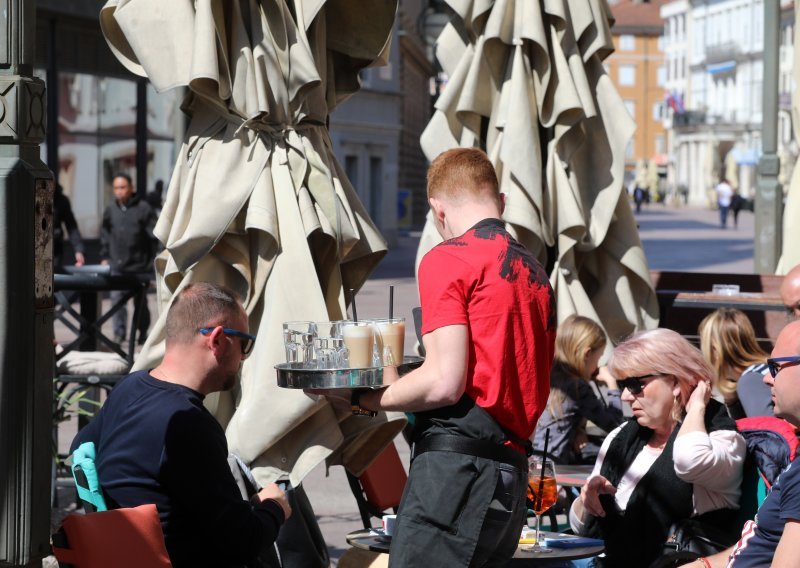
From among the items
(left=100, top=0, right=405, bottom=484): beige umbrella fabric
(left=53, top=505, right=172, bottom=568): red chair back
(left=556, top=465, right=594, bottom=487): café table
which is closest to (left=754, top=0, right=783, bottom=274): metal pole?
(left=556, top=465, right=594, bottom=487): café table

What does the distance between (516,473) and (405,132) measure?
1652 inches

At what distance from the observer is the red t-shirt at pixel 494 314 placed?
144 inches

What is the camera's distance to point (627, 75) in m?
149

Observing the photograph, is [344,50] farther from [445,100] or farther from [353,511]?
[353,511]

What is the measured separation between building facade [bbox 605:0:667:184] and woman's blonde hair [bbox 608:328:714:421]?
143718 millimetres

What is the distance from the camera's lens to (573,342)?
6406 mm

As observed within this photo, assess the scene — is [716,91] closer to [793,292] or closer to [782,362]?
[793,292]

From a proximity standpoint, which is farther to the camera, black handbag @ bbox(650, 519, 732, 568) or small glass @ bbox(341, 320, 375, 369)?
black handbag @ bbox(650, 519, 732, 568)

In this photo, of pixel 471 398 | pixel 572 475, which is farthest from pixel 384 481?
pixel 471 398

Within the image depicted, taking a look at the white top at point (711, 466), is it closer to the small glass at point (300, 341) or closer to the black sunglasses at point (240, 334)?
the small glass at point (300, 341)

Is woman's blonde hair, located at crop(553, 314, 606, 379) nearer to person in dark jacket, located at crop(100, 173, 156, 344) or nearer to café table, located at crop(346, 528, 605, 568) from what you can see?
café table, located at crop(346, 528, 605, 568)

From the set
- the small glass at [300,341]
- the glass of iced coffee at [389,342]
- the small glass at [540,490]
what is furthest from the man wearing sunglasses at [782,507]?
the small glass at [300,341]

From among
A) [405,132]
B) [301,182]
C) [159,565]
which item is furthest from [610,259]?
[405,132]

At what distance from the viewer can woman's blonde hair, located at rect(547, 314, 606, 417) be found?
632 cm
